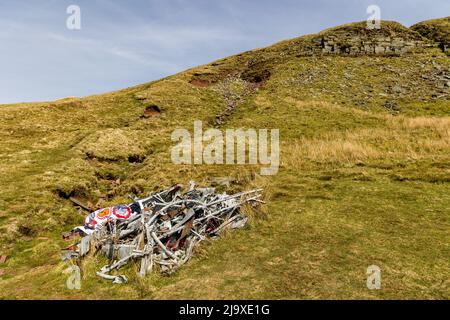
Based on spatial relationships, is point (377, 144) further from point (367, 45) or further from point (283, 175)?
point (367, 45)

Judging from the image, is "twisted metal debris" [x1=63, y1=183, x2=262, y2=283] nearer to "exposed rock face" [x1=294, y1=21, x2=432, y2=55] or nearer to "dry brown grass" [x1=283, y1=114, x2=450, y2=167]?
"dry brown grass" [x1=283, y1=114, x2=450, y2=167]

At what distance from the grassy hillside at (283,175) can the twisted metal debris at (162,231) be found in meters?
0.57

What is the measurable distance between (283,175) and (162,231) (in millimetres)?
12150

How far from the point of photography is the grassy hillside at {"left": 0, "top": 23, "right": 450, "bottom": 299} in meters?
11.1

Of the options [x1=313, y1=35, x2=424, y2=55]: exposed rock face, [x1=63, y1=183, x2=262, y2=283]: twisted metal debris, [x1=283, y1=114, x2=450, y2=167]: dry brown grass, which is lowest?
[x1=63, y1=183, x2=262, y2=283]: twisted metal debris

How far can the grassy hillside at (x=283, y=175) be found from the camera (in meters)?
11.1

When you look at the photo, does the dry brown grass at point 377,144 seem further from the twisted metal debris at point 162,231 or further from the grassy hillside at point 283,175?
the twisted metal debris at point 162,231

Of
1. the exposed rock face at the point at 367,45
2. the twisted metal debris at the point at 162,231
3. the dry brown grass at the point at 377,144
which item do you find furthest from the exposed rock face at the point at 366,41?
the twisted metal debris at the point at 162,231

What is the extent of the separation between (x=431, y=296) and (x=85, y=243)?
12194mm

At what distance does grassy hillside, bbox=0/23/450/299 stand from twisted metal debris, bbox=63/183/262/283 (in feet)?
1.87

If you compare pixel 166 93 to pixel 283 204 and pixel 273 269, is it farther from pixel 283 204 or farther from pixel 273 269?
pixel 273 269

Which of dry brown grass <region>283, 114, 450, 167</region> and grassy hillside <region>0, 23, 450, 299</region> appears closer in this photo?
grassy hillside <region>0, 23, 450, 299</region>

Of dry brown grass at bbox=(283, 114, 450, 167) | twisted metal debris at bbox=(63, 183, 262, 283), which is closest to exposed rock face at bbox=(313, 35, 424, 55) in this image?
dry brown grass at bbox=(283, 114, 450, 167)

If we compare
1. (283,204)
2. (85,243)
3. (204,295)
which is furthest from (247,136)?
(204,295)
